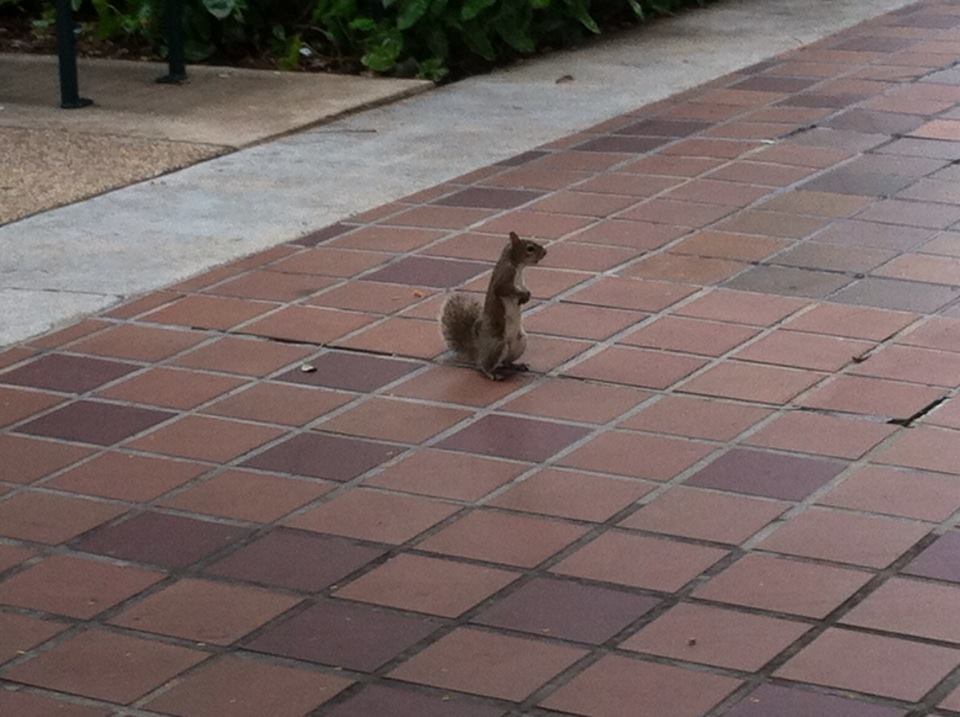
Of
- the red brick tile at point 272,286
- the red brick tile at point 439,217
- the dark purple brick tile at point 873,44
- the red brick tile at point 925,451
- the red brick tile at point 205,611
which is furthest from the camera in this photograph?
the dark purple brick tile at point 873,44

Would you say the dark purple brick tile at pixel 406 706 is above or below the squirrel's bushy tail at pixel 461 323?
below

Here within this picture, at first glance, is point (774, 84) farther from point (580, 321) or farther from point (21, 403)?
point (21, 403)

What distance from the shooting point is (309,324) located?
556cm

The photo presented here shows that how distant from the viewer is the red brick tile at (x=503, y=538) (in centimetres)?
404

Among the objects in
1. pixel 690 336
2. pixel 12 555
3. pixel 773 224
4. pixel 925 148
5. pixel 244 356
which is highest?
pixel 925 148

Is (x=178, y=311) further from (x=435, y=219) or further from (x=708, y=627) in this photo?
(x=708, y=627)

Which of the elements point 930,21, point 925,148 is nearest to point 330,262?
point 925,148

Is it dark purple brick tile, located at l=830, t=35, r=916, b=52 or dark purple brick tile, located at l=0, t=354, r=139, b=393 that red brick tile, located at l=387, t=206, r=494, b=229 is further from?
dark purple brick tile, located at l=830, t=35, r=916, b=52

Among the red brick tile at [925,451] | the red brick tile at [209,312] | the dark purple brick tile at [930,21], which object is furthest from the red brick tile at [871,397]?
the dark purple brick tile at [930,21]

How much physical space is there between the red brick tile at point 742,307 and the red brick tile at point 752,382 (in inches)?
15.1

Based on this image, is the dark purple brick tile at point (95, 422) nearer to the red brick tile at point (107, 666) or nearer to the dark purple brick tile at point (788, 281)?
the red brick tile at point (107, 666)

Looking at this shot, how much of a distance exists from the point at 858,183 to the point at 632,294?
1.48 m

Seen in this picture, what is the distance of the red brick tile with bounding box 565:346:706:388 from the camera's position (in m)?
5.04

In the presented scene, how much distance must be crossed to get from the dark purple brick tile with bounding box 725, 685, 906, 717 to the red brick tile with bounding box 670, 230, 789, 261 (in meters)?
2.77
